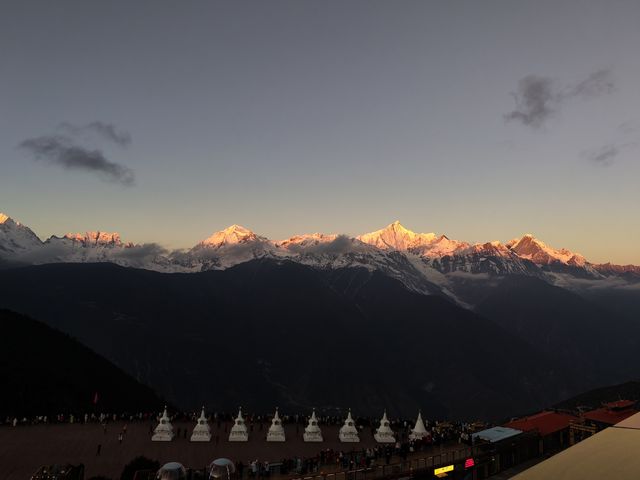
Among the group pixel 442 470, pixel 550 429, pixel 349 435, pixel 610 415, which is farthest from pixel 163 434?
pixel 610 415

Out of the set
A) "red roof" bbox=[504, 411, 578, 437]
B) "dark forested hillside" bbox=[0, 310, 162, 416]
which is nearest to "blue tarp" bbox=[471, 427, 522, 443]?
"red roof" bbox=[504, 411, 578, 437]

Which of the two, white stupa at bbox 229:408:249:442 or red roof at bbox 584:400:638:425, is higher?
red roof at bbox 584:400:638:425

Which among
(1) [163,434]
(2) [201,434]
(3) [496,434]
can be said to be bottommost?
(2) [201,434]

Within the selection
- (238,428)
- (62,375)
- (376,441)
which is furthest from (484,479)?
(62,375)

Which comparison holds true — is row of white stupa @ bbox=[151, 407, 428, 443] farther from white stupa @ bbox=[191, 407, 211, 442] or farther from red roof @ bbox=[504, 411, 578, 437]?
red roof @ bbox=[504, 411, 578, 437]

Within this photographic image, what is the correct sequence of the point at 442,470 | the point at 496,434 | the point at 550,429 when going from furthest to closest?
the point at 550,429 → the point at 496,434 → the point at 442,470

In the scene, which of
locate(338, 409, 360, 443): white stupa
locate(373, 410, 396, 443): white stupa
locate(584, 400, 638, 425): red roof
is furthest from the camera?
locate(584, 400, 638, 425): red roof

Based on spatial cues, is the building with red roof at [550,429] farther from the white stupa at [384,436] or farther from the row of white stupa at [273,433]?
the white stupa at [384,436]

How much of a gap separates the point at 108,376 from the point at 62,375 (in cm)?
1905

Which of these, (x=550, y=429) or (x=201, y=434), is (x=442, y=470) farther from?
(x=201, y=434)

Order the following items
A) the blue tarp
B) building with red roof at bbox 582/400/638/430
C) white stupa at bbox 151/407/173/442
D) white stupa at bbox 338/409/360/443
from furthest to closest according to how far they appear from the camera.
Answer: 1. building with red roof at bbox 582/400/638/430
2. white stupa at bbox 338/409/360/443
3. white stupa at bbox 151/407/173/442
4. the blue tarp

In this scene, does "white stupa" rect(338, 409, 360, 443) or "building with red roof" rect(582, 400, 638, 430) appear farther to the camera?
"building with red roof" rect(582, 400, 638, 430)

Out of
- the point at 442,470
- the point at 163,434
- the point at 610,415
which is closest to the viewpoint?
the point at 442,470

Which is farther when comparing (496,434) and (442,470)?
(496,434)
